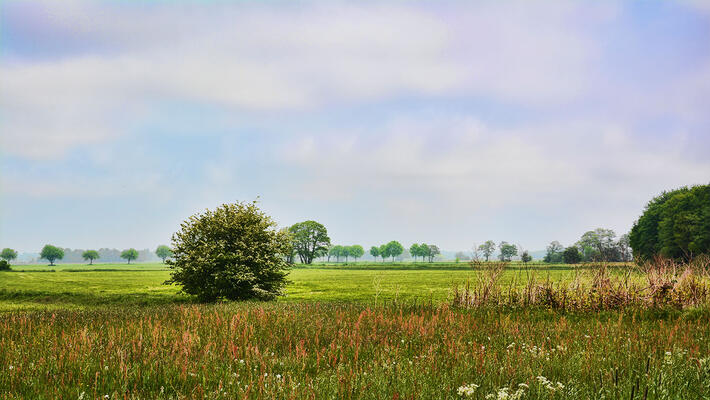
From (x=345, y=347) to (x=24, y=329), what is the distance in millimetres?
7510

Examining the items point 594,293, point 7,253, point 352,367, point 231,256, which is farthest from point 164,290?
point 7,253

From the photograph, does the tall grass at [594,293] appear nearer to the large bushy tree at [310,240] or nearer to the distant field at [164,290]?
the distant field at [164,290]

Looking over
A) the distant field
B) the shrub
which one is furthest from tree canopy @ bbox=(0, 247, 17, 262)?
the shrub

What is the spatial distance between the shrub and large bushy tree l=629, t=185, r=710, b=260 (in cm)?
5335

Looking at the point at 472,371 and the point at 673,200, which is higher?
the point at 673,200

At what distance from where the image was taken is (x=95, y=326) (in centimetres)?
948

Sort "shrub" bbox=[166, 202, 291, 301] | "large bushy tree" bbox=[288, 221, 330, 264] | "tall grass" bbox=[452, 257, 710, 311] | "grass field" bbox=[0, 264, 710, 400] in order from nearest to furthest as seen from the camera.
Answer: "grass field" bbox=[0, 264, 710, 400], "tall grass" bbox=[452, 257, 710, 311], "shrub" bbox=[166, 202, 291, 301], "large bushy tree" bbox=[288, 221, 330, 264]

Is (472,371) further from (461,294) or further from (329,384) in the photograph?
(461,294)

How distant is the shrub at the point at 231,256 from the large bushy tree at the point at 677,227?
53.3 metres

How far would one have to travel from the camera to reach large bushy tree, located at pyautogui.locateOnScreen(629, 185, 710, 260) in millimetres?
58219

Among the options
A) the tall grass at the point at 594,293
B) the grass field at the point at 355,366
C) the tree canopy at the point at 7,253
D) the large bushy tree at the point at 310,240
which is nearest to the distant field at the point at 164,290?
→ the tall grass at the point at 594,293

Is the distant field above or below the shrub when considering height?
below

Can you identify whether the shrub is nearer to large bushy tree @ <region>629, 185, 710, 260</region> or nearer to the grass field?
the grass field

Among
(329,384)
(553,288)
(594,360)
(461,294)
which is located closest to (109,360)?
(329,384)
